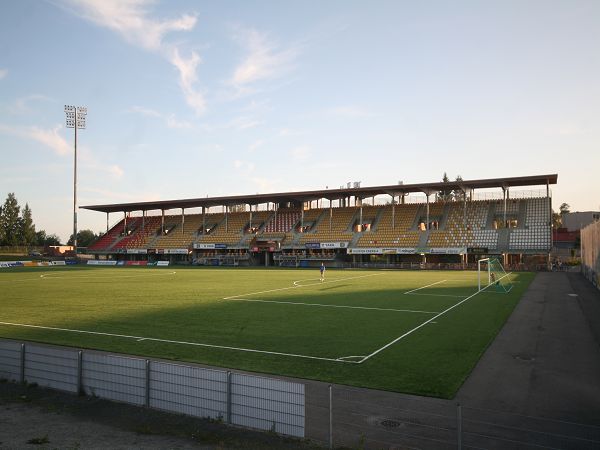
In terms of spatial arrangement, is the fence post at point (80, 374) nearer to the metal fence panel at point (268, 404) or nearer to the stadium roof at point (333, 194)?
the metal fence panel at point (268, 404)

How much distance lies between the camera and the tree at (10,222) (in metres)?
122

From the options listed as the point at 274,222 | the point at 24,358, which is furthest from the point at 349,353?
the point at 274,222

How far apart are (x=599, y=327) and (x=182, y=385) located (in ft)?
61.5

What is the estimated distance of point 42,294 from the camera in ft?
112

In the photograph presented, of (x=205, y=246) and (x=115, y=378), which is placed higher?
(x=205, y=246)

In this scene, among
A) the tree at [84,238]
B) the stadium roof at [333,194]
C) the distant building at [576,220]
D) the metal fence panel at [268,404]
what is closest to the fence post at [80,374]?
the metal fence panel at [268,404]

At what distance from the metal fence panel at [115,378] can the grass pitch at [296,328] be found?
11.5 ft

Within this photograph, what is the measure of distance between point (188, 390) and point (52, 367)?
14.4ft

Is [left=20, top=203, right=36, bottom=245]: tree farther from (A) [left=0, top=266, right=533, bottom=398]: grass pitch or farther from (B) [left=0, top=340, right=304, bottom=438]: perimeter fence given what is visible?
(B) [left=0, top=340, right=304, bottom=438]: perimeter fence

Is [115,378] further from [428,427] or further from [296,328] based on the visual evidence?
[296,328]

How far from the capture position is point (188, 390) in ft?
32.9

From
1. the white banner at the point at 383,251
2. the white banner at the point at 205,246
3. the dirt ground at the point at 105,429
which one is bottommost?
the dirt ground at the point at 105,429

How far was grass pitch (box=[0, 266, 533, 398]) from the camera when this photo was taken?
1370cm

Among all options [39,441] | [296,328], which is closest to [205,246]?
[296,328]
